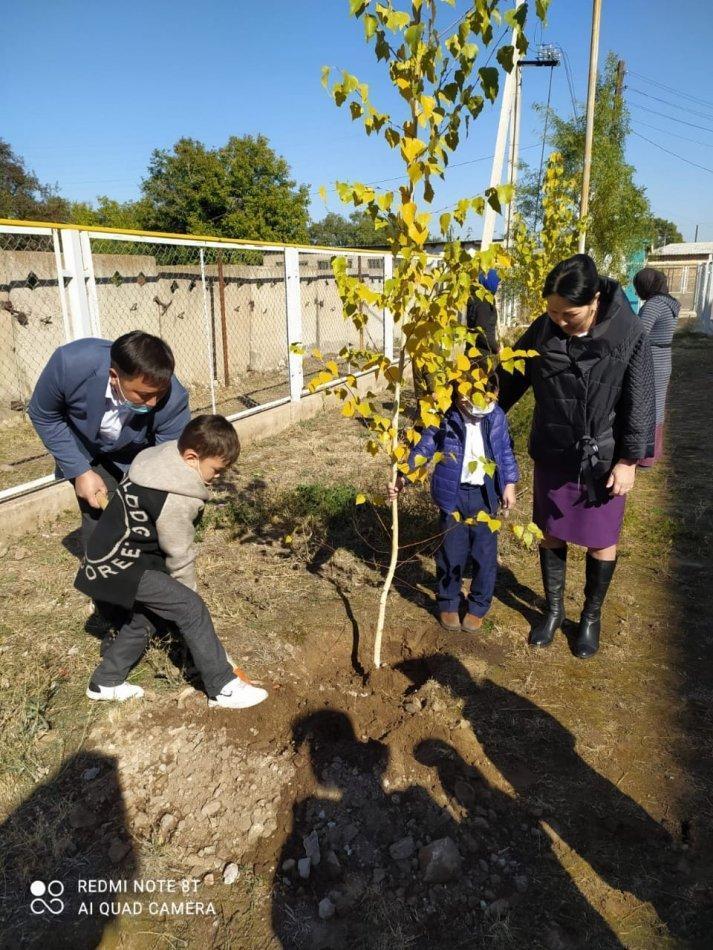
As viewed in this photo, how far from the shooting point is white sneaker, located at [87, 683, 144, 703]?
254 centimetres

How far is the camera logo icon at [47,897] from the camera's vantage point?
70.7 inches

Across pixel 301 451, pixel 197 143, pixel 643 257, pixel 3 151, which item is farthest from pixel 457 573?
pixel 3 151

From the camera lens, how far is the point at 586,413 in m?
2.65

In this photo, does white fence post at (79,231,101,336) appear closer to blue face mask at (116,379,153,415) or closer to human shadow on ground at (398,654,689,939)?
blue face mask at (116,379,153,415)

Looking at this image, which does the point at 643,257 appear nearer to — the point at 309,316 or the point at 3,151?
the point at 309,316

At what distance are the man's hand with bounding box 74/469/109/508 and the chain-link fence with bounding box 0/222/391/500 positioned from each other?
1753 millimetres

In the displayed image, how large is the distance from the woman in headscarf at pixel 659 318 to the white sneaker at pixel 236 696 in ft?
9.85

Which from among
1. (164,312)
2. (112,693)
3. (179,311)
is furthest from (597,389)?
(179,311)

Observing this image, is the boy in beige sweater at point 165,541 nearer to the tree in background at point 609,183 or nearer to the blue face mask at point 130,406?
the blue face mask at point 130,406

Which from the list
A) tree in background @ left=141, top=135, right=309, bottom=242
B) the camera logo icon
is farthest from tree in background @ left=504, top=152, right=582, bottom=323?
tree in background @ left=141, top=135, right=309, bottom=242

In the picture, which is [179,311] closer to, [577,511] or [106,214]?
[577,511]

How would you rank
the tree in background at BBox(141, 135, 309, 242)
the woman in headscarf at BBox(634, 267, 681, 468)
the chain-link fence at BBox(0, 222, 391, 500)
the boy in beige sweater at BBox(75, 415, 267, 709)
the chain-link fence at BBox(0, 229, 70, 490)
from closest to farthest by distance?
the boy in beige sweater at BBox(75, 415, 267, 709), the woman in headscarf at BBox(634, 267, 681, 468), the chain-link fence at BBox(0, 222, 391, 500), the chain-link fence at BBox(0, 229, 70, 490), the tree in background at BBox(141, 135, 309, 242)

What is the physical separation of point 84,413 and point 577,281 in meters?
2.09

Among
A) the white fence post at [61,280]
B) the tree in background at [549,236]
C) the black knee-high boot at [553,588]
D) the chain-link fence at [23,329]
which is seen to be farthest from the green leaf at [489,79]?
the tree in background at [549,236]
